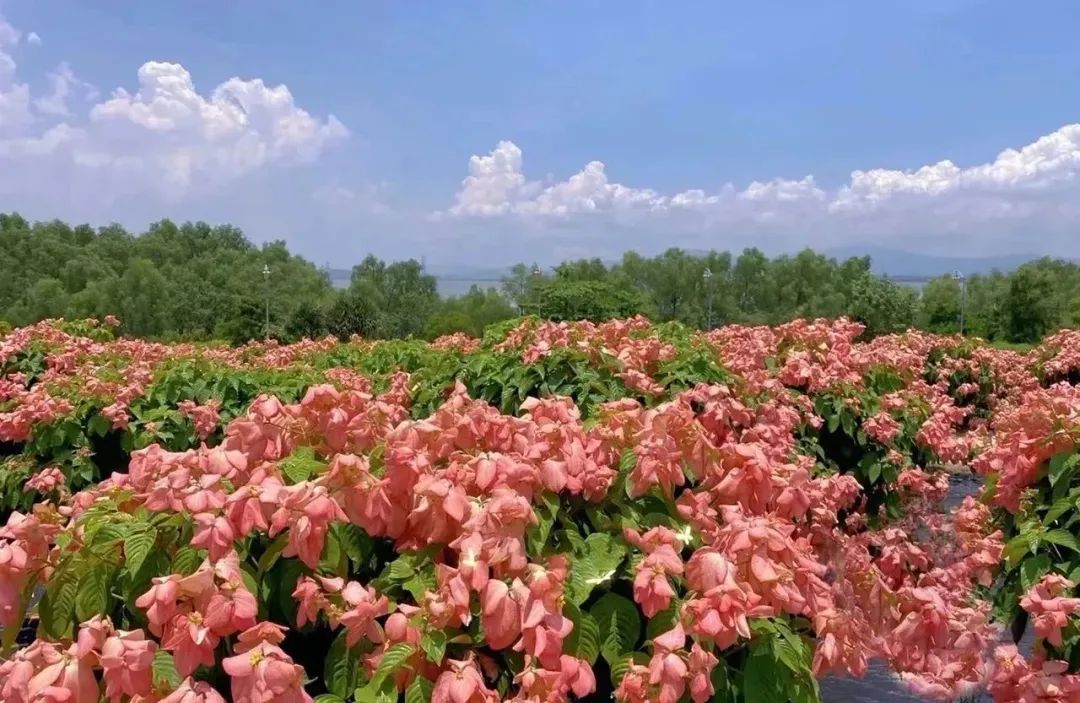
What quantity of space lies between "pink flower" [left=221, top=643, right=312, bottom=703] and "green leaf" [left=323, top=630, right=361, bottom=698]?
0.48 feet

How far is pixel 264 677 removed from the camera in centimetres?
126

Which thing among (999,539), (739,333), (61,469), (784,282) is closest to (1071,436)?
(999,539)

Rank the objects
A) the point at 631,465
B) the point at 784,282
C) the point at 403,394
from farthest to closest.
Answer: the point at 784,282 < the point at 403,394 < the point at 631,465

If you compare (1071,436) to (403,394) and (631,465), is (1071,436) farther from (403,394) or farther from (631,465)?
(403,394)

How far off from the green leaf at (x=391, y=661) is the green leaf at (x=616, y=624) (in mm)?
335

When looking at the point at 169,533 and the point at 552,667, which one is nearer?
the point at 552,667

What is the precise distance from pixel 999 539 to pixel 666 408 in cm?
159

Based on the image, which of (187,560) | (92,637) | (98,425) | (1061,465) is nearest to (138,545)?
(187,560)

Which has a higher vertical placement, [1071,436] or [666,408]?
[666,408]

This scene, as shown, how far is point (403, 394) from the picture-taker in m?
4.10

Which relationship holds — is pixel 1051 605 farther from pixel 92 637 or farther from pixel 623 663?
pixel 92 637

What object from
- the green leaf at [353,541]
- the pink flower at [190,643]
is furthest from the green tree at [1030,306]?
the pink flower at [190,643]

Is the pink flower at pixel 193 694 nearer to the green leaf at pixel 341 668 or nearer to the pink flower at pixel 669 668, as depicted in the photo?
the green leaf at pixel 341 668

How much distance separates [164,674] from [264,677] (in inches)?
7.6
